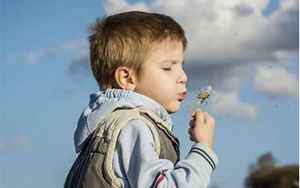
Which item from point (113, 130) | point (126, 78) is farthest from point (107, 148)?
point (126, 78)

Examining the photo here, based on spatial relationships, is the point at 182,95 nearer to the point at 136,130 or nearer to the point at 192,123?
the point at 192,123

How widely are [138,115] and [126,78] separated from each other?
4.2 inches

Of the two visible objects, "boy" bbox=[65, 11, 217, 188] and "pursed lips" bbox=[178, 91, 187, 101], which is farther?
"pursed lips" bbox=[178, 91, 187, 101]

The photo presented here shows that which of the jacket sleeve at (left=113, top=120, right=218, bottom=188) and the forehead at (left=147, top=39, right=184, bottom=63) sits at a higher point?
the forehead at (left=147, top=39, right=184, bottom=63)

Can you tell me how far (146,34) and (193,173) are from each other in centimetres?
33

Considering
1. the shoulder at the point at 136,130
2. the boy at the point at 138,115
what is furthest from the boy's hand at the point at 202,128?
the shoulder at the point at 136,130

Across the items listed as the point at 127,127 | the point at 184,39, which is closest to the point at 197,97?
the point at 184,39

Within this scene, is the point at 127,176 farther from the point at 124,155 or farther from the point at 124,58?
the point at 124,58

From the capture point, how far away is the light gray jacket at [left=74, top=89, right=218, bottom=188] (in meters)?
1.55

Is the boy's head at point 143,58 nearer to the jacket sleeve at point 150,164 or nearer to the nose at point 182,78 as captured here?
the nose at point 182,78

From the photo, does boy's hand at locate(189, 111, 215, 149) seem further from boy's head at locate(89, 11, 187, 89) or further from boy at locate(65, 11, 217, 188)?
boy's head at locate(89, 11, 187, 89)

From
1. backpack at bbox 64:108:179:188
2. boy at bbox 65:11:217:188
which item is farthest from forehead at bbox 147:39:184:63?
backpack at bbox 64:108:179:188

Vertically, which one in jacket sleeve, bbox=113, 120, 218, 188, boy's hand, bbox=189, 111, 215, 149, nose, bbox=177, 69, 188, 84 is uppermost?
nose, bbox=177, 69, 188, 84

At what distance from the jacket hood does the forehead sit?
0.09 metres
